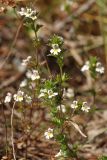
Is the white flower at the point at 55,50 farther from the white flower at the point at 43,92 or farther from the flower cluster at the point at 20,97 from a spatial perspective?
the flower cluster at the point at 20,97

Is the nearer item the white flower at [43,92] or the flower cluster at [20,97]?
the white flower at [43,92]

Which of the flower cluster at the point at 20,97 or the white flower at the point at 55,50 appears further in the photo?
the flower cluster at the point at 20,97

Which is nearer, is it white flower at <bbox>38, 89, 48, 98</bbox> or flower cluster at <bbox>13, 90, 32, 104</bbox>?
white flower at <bbox>38, 89, 48, 98</bbox>

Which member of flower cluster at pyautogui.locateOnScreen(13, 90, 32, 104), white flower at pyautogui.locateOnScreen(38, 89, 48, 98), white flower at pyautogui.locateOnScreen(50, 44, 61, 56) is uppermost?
white flower at pyautogui.locateOnScreen(50, 44, 61, 56)

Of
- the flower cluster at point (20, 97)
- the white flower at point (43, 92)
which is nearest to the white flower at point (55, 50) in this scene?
the white flower at point (43, 92)

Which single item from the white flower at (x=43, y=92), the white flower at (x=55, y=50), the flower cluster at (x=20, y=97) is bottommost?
the white flower at (x=43, y=92)

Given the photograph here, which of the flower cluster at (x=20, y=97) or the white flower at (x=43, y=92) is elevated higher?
the flower cluster at (x=20, y=97)

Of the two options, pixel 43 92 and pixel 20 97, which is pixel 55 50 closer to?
pixel 43 92

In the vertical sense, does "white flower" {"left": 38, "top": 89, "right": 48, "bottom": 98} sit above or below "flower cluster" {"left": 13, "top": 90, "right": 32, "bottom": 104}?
below

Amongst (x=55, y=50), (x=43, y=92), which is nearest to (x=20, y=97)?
(x=43, y=92)

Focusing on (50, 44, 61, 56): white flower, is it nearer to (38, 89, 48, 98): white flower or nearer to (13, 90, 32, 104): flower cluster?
(38, 89, 48, 98): white flower

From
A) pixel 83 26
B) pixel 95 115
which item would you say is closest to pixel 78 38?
pixel 83 26

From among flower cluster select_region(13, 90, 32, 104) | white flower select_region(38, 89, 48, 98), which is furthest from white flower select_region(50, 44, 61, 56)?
flower cluster select_region(13, 90, 32, 104)
